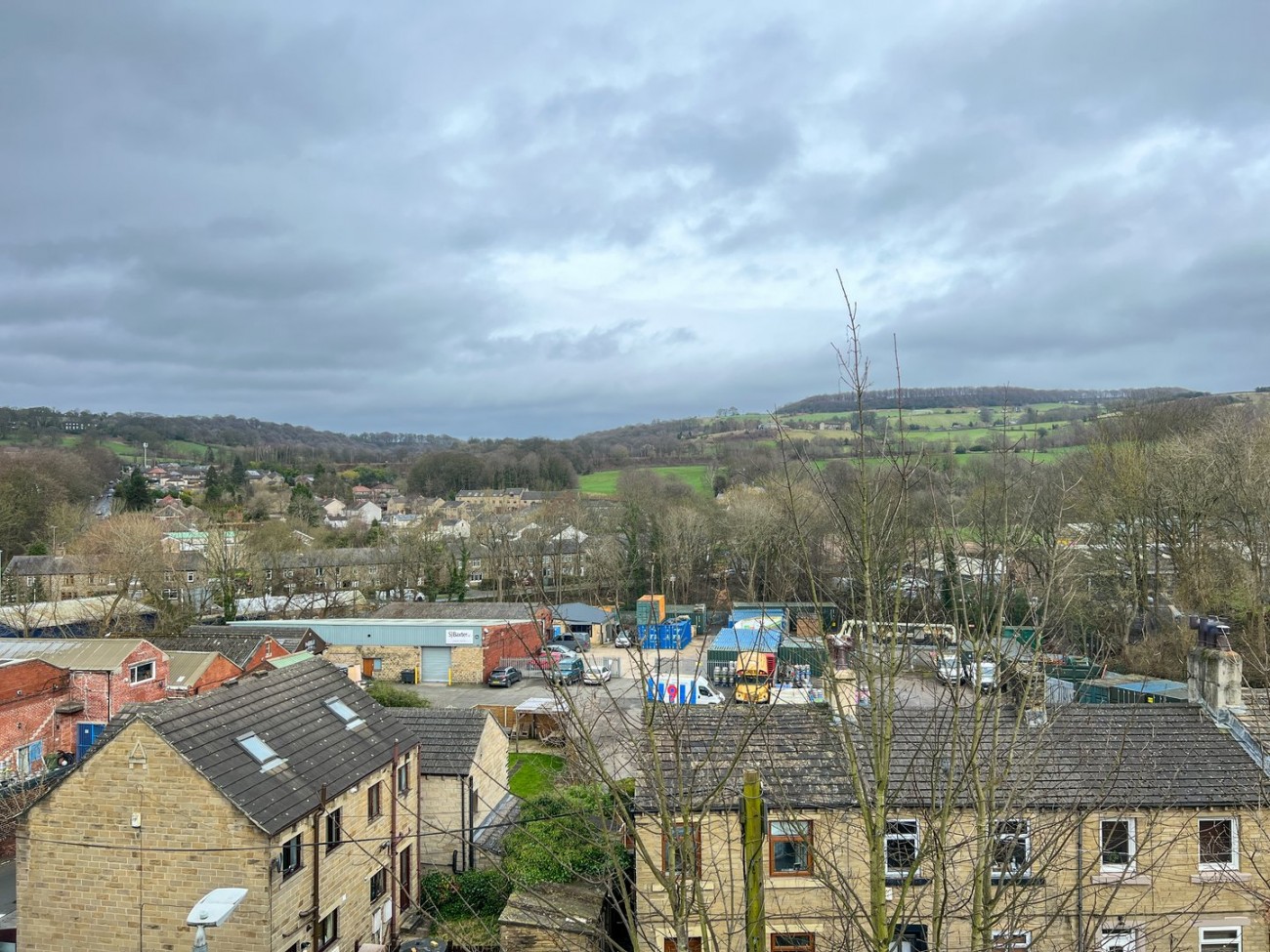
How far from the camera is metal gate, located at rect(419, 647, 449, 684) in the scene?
37438 mm

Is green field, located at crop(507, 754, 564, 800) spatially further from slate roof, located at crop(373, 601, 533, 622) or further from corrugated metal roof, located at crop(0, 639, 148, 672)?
slate roof, located at crop(373, 601, 533, 622)

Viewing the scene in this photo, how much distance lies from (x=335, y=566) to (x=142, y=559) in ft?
49.7

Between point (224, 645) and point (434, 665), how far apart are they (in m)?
8.95

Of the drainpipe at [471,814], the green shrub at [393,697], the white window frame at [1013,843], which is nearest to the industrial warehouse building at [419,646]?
the green shrub at [393,697]

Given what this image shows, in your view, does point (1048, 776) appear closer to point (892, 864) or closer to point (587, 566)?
point (892, 864)

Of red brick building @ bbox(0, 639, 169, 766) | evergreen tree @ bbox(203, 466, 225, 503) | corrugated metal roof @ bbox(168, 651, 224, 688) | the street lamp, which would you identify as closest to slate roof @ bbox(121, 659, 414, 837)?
the street lamp

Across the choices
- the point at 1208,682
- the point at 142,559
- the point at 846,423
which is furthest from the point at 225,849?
the point at 142,559

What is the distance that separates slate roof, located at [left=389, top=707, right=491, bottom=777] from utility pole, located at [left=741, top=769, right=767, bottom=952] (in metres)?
12.2

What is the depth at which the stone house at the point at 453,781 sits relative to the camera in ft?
55.7

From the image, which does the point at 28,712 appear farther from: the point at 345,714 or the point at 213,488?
the point at 213,488

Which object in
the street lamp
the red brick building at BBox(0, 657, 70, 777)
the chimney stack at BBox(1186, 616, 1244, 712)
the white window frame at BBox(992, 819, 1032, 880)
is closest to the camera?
the white window frame at BBox(992, 819, 1032, 880)

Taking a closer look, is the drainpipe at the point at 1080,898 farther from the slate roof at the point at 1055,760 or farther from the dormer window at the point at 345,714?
the dormer window at the point at 345,714

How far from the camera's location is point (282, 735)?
13.7 m

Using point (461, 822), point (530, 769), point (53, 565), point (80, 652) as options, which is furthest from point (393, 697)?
point (53, 565)
